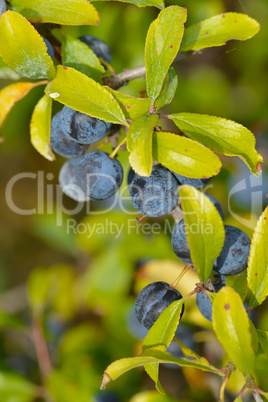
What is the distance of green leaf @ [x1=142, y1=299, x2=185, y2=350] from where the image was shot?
86cm

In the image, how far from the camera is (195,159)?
829 mm

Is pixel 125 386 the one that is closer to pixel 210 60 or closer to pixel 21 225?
pixel 21 225

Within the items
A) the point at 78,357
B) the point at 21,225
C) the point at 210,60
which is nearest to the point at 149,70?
the point at 78,357

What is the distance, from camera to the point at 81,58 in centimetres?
100

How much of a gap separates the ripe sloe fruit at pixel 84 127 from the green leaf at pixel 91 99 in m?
0.07

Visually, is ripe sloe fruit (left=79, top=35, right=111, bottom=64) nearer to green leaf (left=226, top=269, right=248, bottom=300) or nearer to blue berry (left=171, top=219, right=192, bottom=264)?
blue berry (left=171, top=219, right=192, bottom=264)

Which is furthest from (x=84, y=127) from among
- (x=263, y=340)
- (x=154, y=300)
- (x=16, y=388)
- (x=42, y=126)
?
(x=16, y=388)

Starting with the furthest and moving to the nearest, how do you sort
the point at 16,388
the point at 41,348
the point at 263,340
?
the point at 41,348 < the point at 16,388 < the point at 263,340

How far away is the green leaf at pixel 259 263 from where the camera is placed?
2.76 ft

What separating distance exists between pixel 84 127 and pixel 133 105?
4.8 inches

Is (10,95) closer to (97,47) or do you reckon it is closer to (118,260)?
(97,47)

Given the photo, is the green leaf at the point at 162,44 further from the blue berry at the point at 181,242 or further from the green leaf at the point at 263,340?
the green leaf at the point at 263,340

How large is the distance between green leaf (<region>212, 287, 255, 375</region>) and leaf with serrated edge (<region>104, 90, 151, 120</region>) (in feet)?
1.27

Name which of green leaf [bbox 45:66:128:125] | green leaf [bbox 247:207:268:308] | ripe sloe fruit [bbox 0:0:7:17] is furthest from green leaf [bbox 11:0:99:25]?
green leaf [bbox 247:207:268:308]
